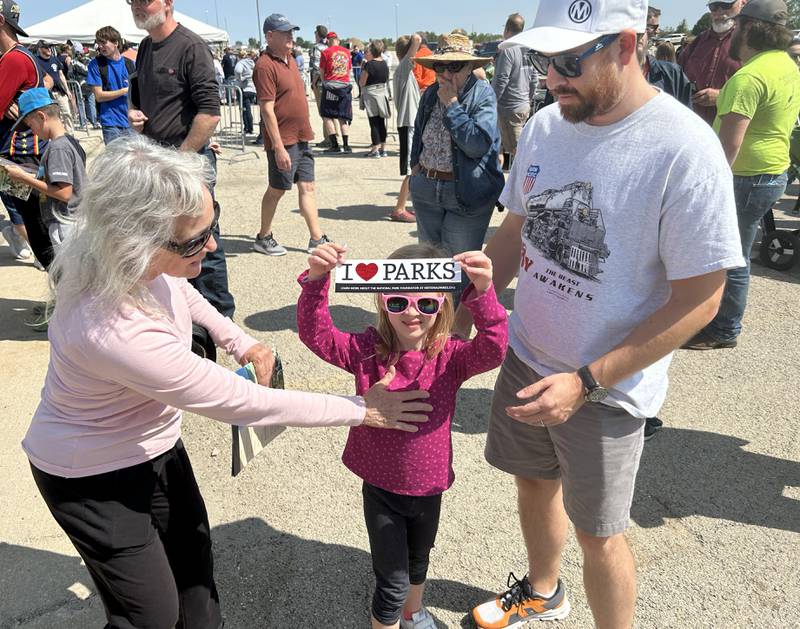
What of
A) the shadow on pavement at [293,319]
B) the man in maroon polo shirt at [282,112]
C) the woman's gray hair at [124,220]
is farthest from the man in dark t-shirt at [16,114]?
the woman's gray hair at [124,220]

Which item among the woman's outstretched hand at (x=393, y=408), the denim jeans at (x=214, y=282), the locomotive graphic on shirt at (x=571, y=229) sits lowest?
the denim jeans at (x=214, y=282)

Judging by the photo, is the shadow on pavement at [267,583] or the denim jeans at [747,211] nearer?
the shadow on pavement at [267,583]

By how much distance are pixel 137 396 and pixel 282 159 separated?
441 centimetres

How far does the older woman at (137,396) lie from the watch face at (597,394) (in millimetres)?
492

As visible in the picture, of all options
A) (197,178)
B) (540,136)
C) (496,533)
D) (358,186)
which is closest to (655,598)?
(496,533)

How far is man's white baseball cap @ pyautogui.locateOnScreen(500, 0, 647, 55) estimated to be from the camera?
1617 millimetres

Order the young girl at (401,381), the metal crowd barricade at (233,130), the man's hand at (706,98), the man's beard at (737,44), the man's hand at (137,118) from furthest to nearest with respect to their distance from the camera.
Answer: the metal crowd barricade at (233,130), the man's hand at (706,98), the man's hand at (137,118), the man's beard at (737,44), the young girl at (401,381)

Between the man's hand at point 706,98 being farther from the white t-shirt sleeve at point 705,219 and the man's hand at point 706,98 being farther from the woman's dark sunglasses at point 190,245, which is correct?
the woman's dark sunglasses at point 190,245

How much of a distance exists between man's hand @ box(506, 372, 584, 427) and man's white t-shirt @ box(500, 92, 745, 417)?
15cm

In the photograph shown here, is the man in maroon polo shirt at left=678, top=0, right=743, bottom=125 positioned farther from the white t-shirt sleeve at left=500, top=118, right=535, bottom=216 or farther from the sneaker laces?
the sneaker laces


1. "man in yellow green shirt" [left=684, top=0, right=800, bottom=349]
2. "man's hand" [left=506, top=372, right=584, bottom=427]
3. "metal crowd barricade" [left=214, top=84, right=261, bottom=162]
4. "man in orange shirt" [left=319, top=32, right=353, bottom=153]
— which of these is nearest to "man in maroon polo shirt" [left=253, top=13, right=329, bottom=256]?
"man in yellow green shirt" [left=684, top=0, right=800, bottom=349]

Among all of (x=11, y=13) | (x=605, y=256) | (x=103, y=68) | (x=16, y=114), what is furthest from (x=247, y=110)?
(x=605, y=256)

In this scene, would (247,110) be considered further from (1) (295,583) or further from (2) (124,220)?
(2) (124,220)

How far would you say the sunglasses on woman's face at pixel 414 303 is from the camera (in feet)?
6.09
